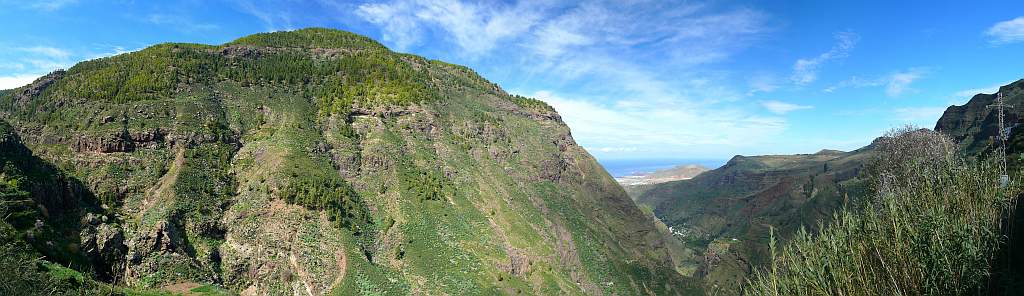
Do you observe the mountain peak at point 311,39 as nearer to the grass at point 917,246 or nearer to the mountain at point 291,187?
the mountain at point 291,187

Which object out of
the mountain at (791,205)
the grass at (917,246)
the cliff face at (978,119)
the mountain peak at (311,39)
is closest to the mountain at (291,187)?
the mountain peak at (311,39)

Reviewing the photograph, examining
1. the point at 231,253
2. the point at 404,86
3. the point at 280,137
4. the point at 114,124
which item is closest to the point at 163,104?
the point at 114,124

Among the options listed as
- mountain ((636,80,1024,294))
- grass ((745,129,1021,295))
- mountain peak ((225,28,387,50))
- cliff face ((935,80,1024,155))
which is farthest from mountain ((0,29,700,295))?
cliff face ((935,80,1024,155))

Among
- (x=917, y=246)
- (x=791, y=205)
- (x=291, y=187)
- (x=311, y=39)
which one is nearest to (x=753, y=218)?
(x=791, y=205)

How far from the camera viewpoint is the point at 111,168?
1651 inches

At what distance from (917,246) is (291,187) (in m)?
44.3

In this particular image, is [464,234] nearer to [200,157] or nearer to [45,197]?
[200,157]

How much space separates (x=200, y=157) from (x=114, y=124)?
8.07 metres

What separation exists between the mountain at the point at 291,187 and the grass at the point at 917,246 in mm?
28828

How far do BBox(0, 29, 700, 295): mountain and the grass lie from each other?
2883 cm

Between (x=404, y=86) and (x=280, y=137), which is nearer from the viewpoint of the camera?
(x=280, y=137)

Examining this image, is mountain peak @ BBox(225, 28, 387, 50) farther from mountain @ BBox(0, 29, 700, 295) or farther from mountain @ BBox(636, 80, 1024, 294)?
mountain @ BBox(636, 80, 1024, 294)

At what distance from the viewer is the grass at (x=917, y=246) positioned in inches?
504

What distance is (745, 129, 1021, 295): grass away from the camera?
12797 millimetres
